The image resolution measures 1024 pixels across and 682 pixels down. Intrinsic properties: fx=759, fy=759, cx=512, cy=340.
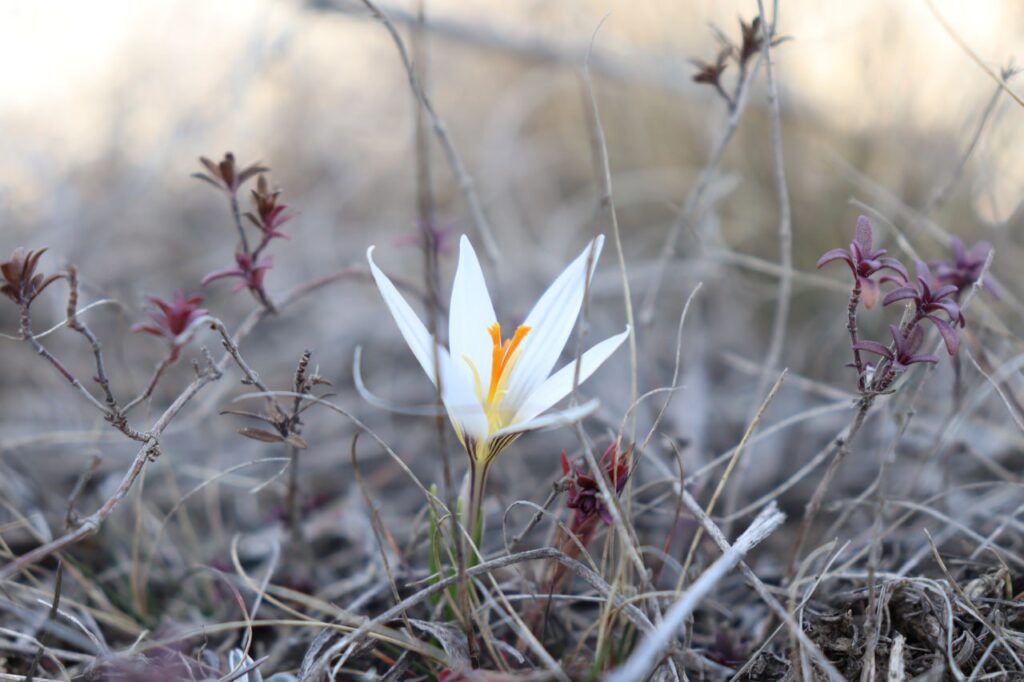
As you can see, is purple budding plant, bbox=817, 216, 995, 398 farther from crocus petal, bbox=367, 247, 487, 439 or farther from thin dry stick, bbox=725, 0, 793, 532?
crocus petal, bbox=367, 247, 487, 439

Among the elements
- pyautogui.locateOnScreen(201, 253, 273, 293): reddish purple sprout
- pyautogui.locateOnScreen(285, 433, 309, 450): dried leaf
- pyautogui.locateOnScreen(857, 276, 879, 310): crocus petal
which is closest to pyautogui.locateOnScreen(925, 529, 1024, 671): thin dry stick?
pyautogui.locateOnScreen(857, 276, 879, 310): crocus petal

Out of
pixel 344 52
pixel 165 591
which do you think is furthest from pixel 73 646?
pixel 344 52

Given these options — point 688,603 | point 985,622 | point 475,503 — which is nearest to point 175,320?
point 475,503

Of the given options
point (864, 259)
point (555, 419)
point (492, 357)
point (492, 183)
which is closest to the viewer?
point (555, 419)

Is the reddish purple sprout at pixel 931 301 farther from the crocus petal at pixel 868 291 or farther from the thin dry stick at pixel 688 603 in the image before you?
the thin dry stick at pixel 688 603

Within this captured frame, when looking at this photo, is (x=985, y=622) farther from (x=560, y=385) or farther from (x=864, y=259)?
(x=560, y=385)

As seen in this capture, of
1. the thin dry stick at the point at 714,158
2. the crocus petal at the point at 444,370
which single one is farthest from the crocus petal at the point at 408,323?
the thin dry stick at the point at 714,158
